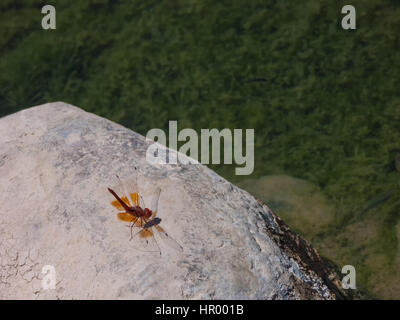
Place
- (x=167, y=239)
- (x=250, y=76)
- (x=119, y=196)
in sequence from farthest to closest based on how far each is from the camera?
(x=250, y=76) < (x=119, y=196) < (x=167, y=239)

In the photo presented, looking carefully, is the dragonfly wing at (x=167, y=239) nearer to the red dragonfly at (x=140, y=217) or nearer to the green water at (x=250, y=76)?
the red dragonfly at (x=140, y=217)

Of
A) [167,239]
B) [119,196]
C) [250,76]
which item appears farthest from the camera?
[250,76]

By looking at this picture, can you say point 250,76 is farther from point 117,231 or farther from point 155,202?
point 117,231

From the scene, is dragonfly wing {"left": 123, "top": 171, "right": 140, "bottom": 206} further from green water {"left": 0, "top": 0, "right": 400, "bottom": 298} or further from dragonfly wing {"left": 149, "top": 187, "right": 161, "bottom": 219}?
green water {"left": 0, "top": 0, "right": 400, "bottom": 298}

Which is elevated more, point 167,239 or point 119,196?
point 119,196

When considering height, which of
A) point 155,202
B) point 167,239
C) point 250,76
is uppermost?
point 250,76

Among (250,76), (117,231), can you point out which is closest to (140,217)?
(117,231)

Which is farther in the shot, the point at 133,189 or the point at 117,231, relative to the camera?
the point at 133,189
